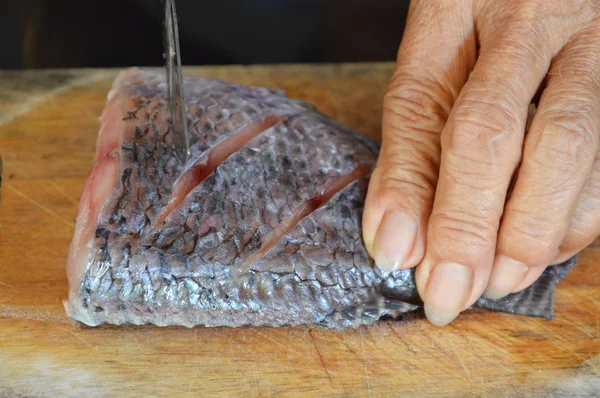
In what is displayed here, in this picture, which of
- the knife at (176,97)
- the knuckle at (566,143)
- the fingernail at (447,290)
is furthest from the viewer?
the knife at (176,97)

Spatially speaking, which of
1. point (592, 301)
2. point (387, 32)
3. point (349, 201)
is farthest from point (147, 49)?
point (592, 301)

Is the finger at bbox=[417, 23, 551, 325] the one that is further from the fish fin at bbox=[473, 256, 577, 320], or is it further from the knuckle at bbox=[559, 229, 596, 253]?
the knuckle at bbox=[559, 229, 596, 253]

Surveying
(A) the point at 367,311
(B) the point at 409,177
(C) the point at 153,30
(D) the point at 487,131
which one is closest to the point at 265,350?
(A) the point at 367,311

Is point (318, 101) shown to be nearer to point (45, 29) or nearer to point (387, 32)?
point (387, 32)

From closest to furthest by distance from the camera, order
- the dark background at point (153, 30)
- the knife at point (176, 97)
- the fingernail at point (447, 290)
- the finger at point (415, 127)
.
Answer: the fingernail at point (447, 290), the finger at point (415, 127), the knife at point (176, 97), the dark background at point (153, 30)

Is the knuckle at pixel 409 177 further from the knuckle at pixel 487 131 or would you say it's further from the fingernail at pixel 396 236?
the knuckle at pixel 487 131

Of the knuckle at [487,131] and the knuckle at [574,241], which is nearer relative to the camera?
the knuckle at [487,131]

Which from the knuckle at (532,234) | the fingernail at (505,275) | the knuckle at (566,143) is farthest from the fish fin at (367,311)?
the knuckle at (566,143)
